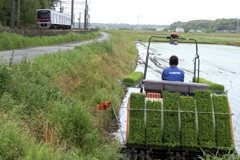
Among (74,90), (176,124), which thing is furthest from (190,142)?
(74,90)

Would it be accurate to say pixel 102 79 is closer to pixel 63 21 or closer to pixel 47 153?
pixel 47 153

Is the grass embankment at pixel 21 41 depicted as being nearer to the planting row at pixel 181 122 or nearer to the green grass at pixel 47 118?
the green grass at pixel 47 118

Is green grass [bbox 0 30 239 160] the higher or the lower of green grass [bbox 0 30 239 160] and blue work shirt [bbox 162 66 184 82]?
the lower

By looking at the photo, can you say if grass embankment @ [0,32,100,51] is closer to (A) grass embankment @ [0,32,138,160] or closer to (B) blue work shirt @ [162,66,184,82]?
(A) grass embankment @ [0,32,138,160]

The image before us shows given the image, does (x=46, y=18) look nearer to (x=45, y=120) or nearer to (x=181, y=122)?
(x=45, y=120)

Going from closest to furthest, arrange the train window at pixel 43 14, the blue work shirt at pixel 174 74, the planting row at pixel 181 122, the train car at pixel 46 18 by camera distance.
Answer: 1. the planting row at pixel 181 122
2. the blue work shirt at pixel 174 74
3. the train window at pixel 43 14
4. the train car at pixel 46 18

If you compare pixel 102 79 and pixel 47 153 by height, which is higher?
pixel 47 153

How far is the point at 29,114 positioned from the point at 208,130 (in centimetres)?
363

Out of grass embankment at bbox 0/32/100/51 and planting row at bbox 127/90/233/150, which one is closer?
planting row at bbox 127/90/233/150

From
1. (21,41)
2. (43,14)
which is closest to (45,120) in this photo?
(21,41)

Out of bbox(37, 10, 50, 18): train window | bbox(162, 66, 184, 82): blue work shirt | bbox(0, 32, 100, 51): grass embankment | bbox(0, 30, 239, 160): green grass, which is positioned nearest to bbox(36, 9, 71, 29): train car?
bbox(37, 10, 50, 18): train window

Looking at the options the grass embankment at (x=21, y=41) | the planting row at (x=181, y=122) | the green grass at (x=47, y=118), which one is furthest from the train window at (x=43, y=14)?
the planting row at (x=181, y=122)

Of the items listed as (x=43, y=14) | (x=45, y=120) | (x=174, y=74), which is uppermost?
(x=174, y=74)

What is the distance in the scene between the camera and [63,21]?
58.5 m
